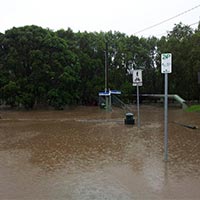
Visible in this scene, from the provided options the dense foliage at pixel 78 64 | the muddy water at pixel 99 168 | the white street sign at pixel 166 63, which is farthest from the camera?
the dense foliage at pixel 78 64

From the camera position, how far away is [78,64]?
3875 cm

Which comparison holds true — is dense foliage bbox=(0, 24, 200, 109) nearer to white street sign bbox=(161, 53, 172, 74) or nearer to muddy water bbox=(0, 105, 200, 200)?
muddy water bbox=(0, 105, 200, 200)

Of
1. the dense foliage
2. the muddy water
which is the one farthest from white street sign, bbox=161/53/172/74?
the dense foliage

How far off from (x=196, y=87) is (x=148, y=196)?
40.0 metres

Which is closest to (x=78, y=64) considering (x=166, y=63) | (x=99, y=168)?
(x=166, y=63)

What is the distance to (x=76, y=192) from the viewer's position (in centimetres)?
639

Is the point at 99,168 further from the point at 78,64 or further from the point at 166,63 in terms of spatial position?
the point at 78,64

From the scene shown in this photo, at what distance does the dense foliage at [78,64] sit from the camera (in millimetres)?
35031

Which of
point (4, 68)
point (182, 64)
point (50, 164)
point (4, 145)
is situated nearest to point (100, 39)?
point (182, 64)

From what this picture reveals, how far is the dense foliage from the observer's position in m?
35.0

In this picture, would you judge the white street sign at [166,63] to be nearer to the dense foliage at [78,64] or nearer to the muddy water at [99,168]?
the muddy water at [99,168]

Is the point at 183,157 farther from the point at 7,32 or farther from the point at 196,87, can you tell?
the point at 196,87

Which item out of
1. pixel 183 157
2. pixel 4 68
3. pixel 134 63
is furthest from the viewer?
pixel 134 63

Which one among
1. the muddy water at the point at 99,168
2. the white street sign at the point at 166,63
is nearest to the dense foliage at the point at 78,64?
the muddy water at the point at 99,168
